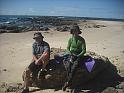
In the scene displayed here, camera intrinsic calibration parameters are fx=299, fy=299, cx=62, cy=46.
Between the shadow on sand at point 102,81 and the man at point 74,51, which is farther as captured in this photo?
the shadow on sand at point 102,81

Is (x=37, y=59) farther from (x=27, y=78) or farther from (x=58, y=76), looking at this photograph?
(x=58, y=76)

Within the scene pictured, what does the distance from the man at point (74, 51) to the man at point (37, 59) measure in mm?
687

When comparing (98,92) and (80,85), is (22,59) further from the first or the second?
(98,92)

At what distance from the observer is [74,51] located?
27.3 feet

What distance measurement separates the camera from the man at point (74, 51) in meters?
8.02

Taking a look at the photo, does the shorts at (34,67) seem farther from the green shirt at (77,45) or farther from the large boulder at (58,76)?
the green shirt at (77,45)

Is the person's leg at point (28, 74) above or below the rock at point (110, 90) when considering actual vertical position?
above

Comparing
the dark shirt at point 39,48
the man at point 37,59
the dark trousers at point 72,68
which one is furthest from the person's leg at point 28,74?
the dark trousers at point 72,68

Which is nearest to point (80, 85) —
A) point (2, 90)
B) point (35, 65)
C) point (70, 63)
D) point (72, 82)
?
point (72, 82)

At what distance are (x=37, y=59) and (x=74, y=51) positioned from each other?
3.50 ft

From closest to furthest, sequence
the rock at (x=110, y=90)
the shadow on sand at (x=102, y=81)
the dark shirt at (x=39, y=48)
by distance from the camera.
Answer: the rock at (x=110, y=90), the dark shirt at (x=39, y=48), the shadow on sand at (x=102, y=81)

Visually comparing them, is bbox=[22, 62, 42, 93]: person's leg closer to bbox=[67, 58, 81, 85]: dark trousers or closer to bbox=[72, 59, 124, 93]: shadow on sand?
bbox=[67, 58, 81, 85]: dark trousers

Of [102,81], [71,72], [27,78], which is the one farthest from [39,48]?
[102,81]

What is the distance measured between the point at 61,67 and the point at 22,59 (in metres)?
4.21
